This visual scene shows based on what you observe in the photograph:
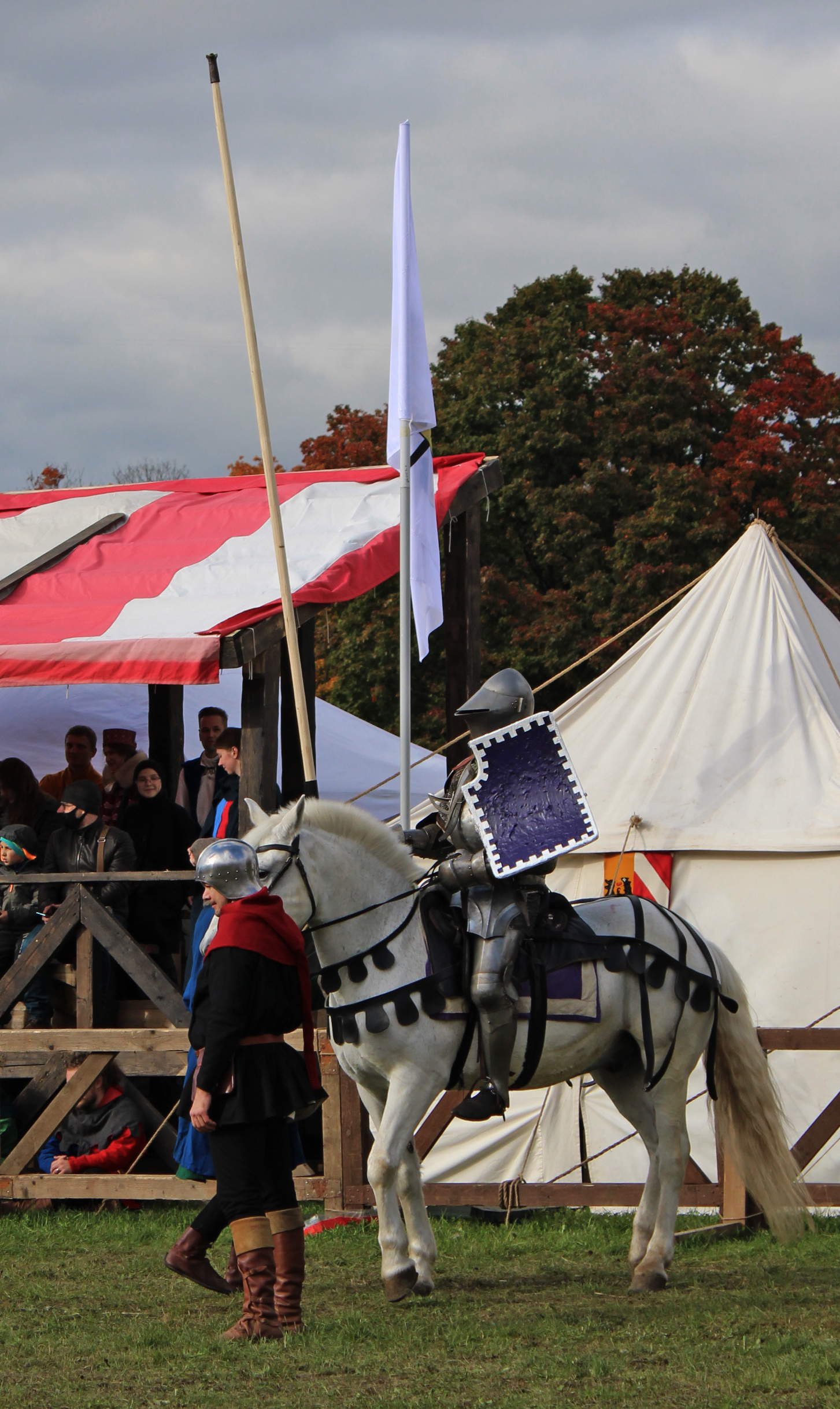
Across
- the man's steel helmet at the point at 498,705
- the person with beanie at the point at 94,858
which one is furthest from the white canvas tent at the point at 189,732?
the man's steel helmet at the point at 498,705

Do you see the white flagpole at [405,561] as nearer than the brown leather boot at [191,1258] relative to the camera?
No

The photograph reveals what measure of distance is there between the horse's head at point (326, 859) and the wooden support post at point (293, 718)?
3.84 m

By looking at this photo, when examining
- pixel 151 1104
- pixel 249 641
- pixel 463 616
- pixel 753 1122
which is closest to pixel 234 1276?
pixel 753 1122

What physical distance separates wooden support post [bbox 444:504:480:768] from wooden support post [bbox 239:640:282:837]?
103 inches

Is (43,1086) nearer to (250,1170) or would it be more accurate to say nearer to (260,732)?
(260,732)

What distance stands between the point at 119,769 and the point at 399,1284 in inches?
190

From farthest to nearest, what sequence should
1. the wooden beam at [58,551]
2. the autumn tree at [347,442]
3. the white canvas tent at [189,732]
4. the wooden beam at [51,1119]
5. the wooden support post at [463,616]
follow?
the autumn tree at [347,442] → the white canvas tent at [189,732] → the wooden support post at [463,616] → the wooden beam at [58,551] → the wooden beam at [51,1119]

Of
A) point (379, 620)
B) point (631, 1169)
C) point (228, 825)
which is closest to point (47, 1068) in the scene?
point (228, 825)

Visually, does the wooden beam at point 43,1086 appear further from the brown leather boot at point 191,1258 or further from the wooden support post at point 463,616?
the wooden support post at point 463,616

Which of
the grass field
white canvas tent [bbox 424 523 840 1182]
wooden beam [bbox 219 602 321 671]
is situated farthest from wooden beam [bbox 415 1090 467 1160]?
wooden beam [bbox 219 602 321 671]

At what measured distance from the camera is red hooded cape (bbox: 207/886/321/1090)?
17.3ft

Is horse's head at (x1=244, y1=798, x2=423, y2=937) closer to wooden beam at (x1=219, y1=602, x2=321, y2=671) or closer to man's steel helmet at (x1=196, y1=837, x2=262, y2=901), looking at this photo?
man's steel helmet at (x1=196, y1=837, x2=262, y2=901)

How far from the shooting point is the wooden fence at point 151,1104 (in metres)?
7.06

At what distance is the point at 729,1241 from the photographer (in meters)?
6.92
